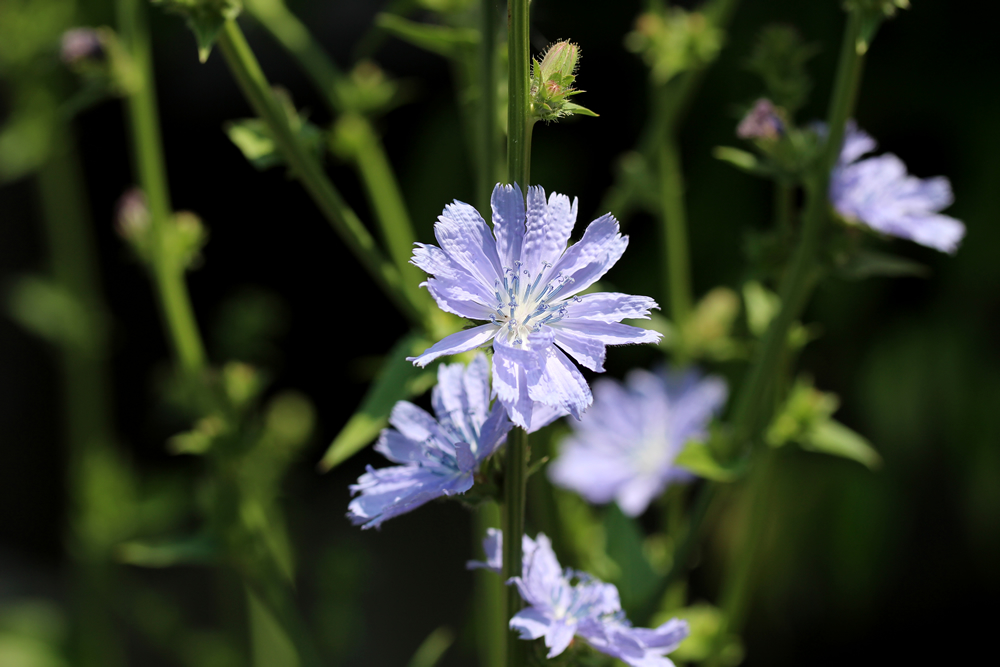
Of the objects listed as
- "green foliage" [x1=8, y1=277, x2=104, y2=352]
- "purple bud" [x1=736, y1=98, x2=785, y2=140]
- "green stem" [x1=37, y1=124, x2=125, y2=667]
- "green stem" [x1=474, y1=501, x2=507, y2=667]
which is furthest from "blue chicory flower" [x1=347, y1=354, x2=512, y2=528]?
"green foliage" [x1=8, y1=277, x2=104, y2=352]

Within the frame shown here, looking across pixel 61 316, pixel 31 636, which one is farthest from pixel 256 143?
pixel 31 636

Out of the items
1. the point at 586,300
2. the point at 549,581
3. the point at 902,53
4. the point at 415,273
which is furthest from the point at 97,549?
the point at 902,53

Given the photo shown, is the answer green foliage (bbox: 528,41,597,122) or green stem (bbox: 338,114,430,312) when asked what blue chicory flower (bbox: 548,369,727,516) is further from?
green foliage (bbox: 528,41,597,122)

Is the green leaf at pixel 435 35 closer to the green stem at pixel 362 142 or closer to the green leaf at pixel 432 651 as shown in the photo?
the green stem at pixel 362 142

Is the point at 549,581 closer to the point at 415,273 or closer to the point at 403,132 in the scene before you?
the point at 415,273

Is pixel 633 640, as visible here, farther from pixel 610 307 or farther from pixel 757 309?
pixel 757 309
